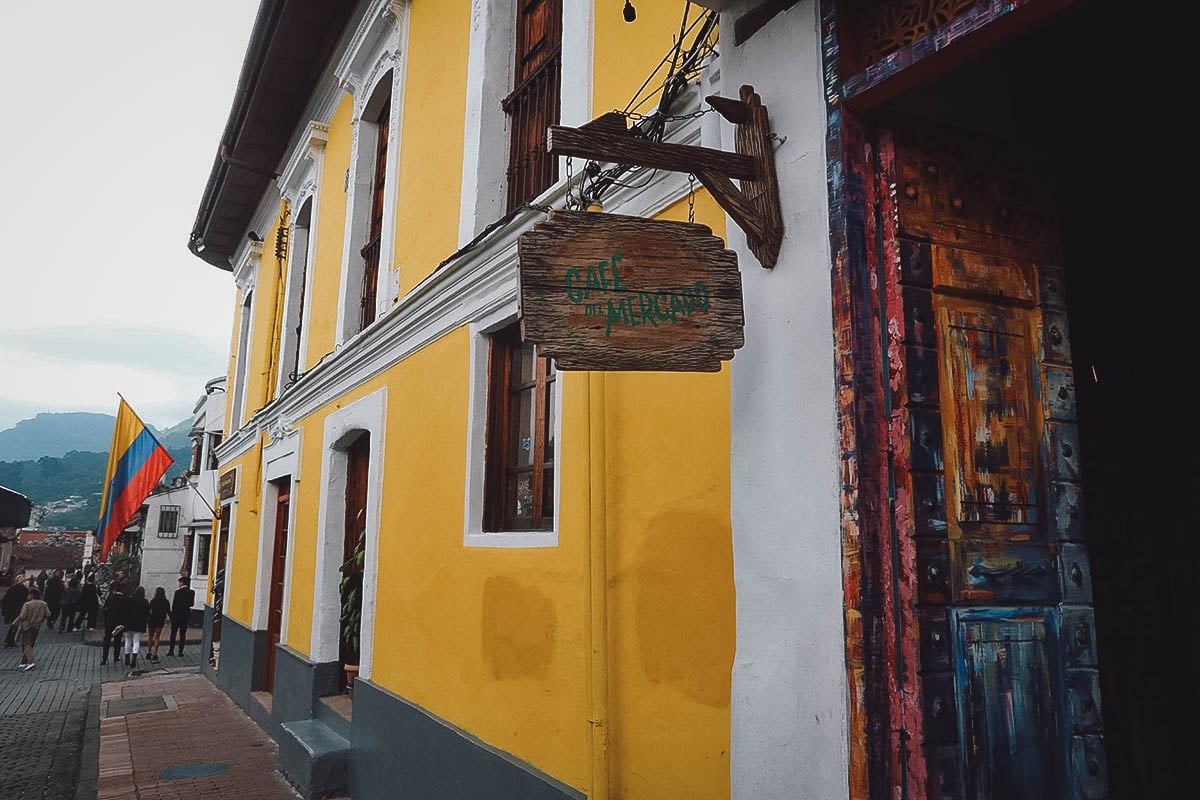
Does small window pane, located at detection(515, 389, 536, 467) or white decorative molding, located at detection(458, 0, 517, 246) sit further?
white decorative molding, located at detection(458, 0, 517, 246)

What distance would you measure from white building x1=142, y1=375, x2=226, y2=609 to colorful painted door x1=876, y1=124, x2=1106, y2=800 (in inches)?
1077

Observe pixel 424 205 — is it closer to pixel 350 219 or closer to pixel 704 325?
pixel 350 219

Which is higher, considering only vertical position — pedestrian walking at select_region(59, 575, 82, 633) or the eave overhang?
the eave overhang

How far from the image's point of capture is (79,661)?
16.8m

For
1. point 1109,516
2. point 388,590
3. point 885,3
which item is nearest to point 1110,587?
point 1109,516

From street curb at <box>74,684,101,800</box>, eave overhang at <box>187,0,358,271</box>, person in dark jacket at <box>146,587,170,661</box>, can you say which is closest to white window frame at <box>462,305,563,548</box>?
street curb at <box>74,684,101,800</box>

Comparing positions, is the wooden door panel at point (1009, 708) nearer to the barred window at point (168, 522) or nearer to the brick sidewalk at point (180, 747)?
the brick sidewalk at point (180, 747)

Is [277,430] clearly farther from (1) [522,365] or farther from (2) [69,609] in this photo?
(2) [69,609]

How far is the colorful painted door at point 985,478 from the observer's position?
87.5 inches

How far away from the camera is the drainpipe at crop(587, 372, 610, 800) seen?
3416 millimetres

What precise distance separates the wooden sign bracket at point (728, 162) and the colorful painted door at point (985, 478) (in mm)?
339

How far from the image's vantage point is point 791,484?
95.0 inches

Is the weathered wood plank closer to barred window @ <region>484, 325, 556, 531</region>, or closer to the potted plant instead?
barred window @ <region>484, 325, 556, 531</region>

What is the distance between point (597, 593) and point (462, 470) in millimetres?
1752
